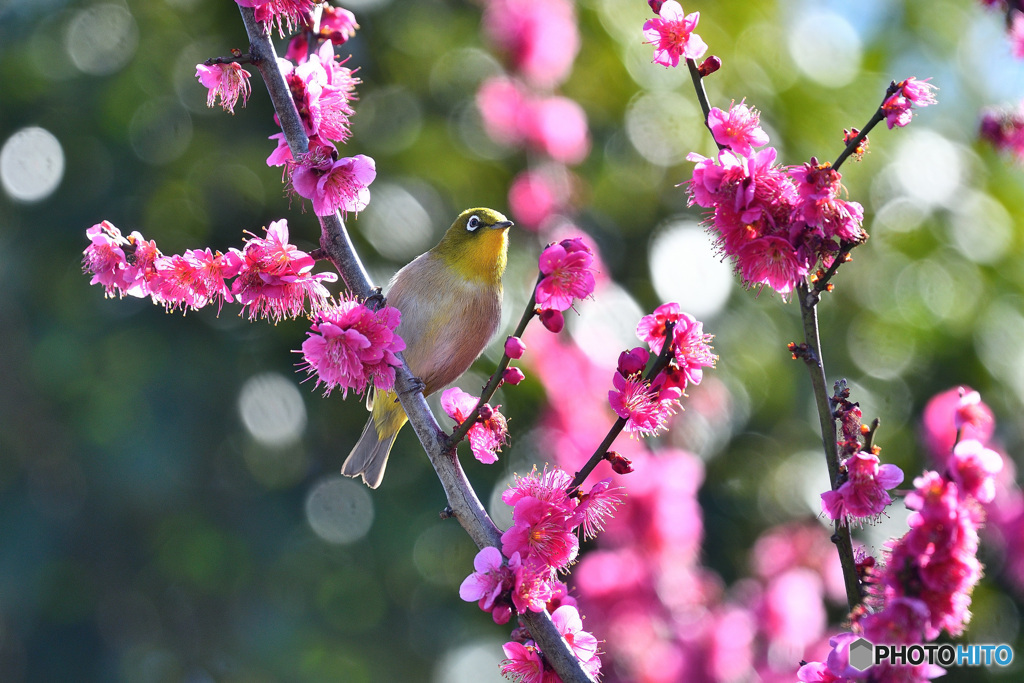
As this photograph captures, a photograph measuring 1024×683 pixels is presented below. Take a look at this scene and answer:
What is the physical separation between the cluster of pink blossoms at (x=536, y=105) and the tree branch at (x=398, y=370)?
3301mm

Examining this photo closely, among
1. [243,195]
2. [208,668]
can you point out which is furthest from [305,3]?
[208,668]

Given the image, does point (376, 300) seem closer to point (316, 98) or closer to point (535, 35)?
point (316, 98)

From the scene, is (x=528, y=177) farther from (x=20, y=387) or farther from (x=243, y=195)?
(x=20, y=387)

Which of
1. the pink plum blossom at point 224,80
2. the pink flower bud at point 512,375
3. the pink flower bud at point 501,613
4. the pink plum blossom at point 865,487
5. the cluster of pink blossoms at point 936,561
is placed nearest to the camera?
the cluster of pink blossoms at point 936,561

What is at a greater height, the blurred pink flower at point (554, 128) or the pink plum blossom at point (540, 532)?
the blurred pink flower at point (554, 128)

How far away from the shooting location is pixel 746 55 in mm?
6562

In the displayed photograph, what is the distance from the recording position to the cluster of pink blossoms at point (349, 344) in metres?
2.03

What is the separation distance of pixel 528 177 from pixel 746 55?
85.8 inches

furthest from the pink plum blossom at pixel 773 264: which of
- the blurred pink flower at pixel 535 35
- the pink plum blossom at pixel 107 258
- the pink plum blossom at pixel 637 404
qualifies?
the blurred pink flower at pixel 535 35

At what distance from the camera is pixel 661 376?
6.52 ft

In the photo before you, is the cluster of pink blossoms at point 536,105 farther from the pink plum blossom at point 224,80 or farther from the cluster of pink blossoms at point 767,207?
the cluster of pink blossoms at point 767,207

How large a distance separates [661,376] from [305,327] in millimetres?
4320

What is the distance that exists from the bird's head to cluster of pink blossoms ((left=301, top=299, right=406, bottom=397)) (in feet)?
5.19

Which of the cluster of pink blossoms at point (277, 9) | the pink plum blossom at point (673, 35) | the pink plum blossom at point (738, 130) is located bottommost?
the pink plum blossom at point (738, 130)
